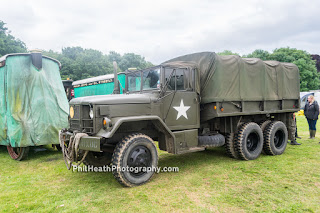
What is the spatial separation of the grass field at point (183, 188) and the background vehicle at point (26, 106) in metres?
0.83

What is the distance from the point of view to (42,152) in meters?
7.86

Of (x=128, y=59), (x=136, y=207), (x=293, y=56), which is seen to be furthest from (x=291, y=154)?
(x=128, y=59)

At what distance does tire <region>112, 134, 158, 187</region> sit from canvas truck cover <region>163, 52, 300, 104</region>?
200 centimetres

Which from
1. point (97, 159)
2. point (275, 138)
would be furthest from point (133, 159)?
point (275, 138)

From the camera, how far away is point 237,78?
20.1 ft


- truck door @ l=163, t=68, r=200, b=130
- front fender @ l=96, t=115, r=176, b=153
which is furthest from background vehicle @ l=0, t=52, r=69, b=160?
truck door @ l=163, t=68, r=200, b=130

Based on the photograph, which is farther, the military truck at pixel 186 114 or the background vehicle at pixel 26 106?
the background vehicle at pixel 26 106

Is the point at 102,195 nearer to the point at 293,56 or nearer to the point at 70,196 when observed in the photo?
the point at 70,196

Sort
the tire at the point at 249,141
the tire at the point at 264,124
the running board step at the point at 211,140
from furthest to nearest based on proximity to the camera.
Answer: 1. the tire at the point at 264,124
2. the tire at the point at 249,141
3. the running board step at the point at 211,140

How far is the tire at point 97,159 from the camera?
5.23m

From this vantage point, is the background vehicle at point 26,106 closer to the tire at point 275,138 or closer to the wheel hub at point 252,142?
the wheel hub at point 252,142

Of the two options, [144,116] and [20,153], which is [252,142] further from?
[20,153]

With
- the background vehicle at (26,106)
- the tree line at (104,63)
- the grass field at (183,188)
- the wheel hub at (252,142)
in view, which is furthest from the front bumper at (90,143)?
the tree line at (104,63)

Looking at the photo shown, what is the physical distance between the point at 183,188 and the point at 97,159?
2.12m
